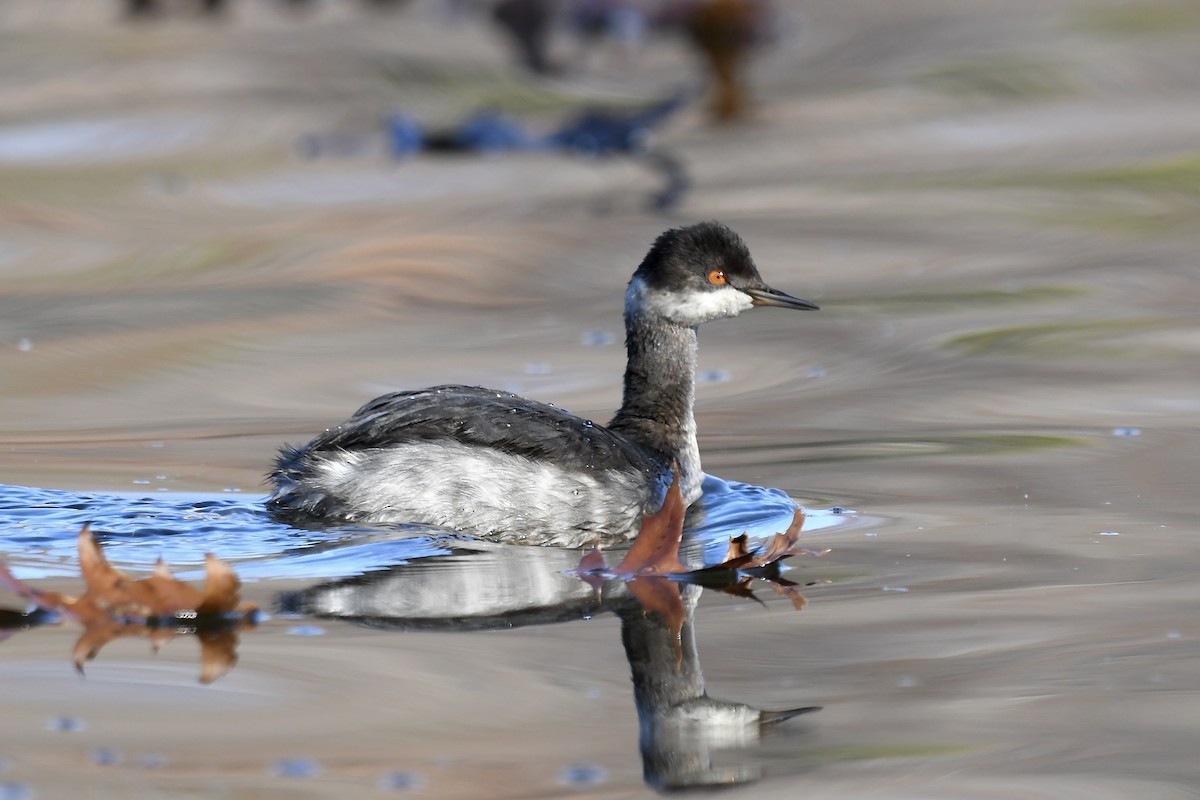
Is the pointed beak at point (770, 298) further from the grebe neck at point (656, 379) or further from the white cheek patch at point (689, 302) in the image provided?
the grebe neck at point (656, 379)

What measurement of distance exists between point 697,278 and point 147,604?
10.3ft

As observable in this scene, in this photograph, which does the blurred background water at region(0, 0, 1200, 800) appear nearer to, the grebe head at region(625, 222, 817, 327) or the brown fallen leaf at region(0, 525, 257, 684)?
the brown fallen leaf at region(0, 525, 257, 684)

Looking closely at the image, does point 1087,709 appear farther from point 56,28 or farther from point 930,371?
point 56,28

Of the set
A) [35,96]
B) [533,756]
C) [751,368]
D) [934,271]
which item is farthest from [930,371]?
[35,96]

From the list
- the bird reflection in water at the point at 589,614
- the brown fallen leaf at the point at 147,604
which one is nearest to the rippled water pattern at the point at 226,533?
the bird reflection in water at the point at 589,614

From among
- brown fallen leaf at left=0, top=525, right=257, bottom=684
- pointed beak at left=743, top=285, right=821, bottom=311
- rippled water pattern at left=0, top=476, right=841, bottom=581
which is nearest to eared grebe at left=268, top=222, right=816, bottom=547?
rippled water pattern at left=0, top=476, right=841, bottom=581

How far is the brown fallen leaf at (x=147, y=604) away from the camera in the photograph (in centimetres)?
517

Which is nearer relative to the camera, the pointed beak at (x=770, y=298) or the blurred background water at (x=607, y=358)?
the blurred background water at (x=607, y=358)

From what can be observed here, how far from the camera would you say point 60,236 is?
12102 millimetres

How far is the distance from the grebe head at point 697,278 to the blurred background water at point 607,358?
63 centimetres

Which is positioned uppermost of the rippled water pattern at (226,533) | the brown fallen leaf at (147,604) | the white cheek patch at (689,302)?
the white cheek patch at (689,302)

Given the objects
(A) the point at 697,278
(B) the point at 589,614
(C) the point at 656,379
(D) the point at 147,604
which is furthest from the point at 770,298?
(D) the point at 147,604

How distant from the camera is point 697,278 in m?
7.70

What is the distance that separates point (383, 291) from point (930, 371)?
3392 mm
